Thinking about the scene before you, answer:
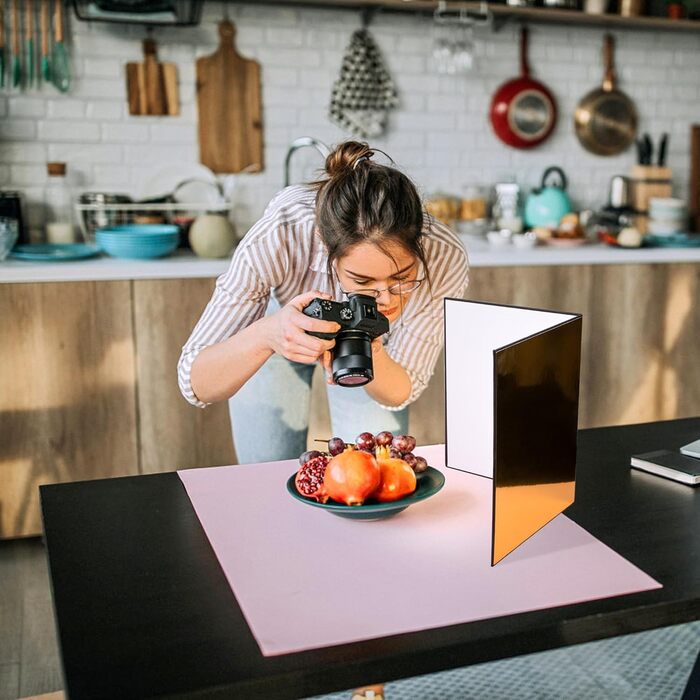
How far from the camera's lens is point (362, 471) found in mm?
1331

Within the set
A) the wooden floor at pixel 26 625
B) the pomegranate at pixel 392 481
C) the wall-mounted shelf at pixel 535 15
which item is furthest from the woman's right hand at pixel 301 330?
the wall-mounted shelf at pixel 535 15

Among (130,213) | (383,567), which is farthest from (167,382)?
(383,567)

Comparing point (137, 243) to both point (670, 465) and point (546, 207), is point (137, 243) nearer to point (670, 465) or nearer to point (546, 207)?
point (546, 207)

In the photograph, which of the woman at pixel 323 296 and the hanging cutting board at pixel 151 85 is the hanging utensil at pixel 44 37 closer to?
the hanging cutting board at pixel 151 85

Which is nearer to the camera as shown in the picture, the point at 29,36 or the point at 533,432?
the point at 533,432

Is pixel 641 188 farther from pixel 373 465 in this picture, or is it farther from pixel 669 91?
pixel 373 465

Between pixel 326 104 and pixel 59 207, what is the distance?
1.25 metres

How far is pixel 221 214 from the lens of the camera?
3.54 metres

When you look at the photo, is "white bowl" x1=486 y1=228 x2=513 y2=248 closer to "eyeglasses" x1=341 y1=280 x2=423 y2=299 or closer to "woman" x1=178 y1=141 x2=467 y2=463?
"woman" x1=178 y1=141 x2=467 y2=463

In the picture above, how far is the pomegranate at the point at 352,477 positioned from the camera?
4.36ft

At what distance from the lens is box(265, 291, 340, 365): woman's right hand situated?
4.63 feet

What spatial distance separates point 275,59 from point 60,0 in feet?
2.98

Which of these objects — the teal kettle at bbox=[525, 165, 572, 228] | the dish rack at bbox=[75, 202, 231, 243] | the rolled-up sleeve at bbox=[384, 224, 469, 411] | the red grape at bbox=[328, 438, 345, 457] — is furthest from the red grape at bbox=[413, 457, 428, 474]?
the teal kettle at bbox=[525, 165, 572, 228]

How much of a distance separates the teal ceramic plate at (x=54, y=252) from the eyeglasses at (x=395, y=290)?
5.83 feet
